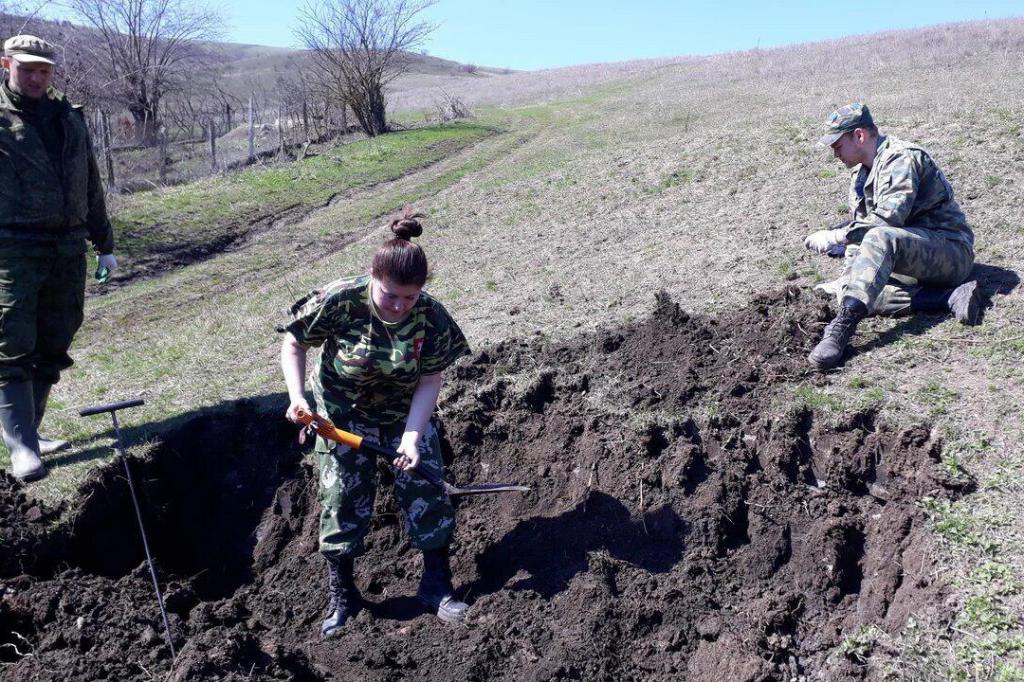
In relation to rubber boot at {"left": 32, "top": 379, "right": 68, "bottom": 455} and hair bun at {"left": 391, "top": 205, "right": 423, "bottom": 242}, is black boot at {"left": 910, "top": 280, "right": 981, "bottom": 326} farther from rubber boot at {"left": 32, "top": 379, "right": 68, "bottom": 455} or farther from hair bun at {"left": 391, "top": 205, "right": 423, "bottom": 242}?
rubber boot at {"left": 32, "top": 379, "right": 68, "bottom": 455}

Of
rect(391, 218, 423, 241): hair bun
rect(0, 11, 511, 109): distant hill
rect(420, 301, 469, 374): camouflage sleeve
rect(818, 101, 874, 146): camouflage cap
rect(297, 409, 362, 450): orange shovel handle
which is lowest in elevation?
rect(297, 409, 362, 450): orange shovel handle

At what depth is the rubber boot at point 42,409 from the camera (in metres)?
5.17

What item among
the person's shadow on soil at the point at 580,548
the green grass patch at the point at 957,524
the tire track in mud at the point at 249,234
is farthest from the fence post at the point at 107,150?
the green grass patch at the point at 957,524

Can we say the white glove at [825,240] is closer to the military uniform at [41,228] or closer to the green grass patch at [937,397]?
the green grass patch at [937,397]

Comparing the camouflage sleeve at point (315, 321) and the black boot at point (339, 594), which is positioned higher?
the camouflage sleeve at point (315, 321)

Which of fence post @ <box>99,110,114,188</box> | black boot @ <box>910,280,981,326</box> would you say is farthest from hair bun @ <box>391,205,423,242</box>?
fence post @ <box>99,110,114,188</box>

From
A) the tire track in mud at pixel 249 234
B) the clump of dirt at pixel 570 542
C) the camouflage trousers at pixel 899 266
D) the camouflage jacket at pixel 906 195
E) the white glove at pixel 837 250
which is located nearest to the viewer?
the clump of dirt at pixel 570 542

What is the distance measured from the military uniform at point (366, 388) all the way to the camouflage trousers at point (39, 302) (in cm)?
205

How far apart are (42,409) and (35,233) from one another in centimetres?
115

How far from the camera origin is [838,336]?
4.84 meters

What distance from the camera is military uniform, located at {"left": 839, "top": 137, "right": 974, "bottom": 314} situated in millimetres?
4879

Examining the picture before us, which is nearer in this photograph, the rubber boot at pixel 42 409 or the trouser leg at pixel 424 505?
the trouser leg at pixel 424 505

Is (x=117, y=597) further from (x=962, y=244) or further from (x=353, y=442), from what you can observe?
(x=962, y=244)

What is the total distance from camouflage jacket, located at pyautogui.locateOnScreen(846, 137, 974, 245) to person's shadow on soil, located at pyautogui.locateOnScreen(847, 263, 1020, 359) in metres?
0.33
